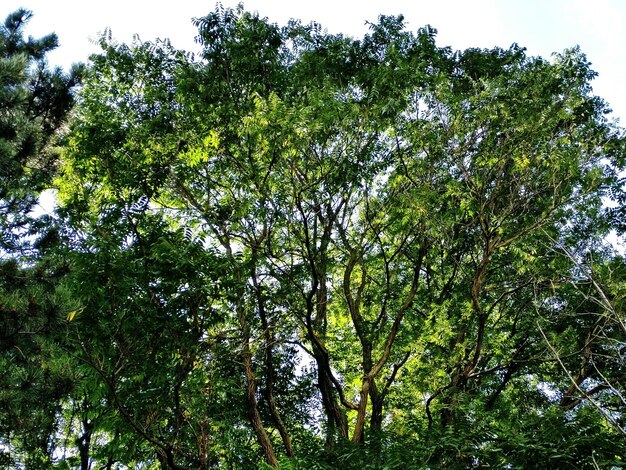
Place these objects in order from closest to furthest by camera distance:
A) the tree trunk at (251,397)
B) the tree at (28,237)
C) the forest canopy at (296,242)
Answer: the tree at (28,237) < the forest canopy at (296,242) < the tree trunk at (251,397)

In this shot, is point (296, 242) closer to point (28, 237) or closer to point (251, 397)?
point (251, 397)

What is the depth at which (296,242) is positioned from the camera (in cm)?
943

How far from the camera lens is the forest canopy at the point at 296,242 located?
6051 mm

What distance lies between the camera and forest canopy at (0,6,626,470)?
605cm

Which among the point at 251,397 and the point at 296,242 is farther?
the point at 296,242

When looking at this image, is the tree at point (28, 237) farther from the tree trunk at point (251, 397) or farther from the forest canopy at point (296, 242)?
the tree trunk at point (251, 397)

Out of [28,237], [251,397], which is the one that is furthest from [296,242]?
[28,237]

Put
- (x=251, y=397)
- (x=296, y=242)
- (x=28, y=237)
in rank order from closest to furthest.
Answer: (x=28, y=237) < (x=251, y=397) < (x=296, y=242)

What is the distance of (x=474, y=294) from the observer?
827 cm

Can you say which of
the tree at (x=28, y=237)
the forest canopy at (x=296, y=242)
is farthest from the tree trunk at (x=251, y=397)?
the tree at (x=28, y=237)

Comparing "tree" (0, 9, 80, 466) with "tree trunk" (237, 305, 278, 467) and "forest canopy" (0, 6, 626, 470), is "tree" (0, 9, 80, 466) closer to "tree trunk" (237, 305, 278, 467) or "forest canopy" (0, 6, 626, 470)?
"forest canopy" (0, 6, 626, 470)

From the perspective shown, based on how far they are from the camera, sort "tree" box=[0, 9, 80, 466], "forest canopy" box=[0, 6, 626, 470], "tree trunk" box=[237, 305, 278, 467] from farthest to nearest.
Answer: "tree trunk" box=[237, 305, 278, 467]
"forest canopy" box=[0, 6, 626, 470]
"tree" box=[0, 9, 80, 466]

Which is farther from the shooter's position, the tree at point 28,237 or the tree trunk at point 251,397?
the tree trunk at point 251,397

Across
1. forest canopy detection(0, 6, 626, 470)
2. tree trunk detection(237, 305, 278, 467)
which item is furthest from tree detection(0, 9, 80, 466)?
tree trunk detection(237, 305, 278, 467)
